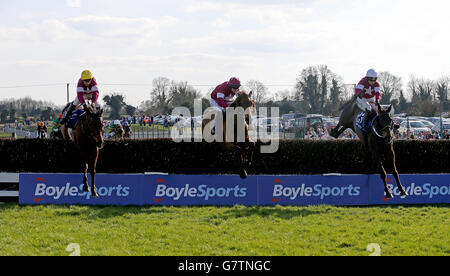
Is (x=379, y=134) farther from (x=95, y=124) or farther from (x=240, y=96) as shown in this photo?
(x=95, y=124)

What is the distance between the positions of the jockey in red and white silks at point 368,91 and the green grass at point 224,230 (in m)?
2.37

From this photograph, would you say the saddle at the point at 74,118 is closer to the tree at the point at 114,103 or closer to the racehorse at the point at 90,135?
the racehorse at the point at 90,135

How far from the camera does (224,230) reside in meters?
7.91

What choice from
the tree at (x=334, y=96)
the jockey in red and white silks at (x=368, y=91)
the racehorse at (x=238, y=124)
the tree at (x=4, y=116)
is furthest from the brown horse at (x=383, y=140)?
the tree at (x=4, y=116)

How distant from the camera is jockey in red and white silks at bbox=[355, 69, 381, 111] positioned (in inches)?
394

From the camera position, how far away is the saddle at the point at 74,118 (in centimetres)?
928

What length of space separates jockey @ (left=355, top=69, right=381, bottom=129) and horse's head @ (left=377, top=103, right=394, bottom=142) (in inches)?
18.1

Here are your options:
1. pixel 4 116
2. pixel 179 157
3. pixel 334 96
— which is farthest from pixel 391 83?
pixel 179 157

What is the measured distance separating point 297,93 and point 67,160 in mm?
37502

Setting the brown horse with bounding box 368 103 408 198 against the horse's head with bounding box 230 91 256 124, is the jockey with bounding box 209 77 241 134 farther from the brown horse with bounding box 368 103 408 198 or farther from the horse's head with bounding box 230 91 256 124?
the brown horse with bounding box 368 103 408 198
